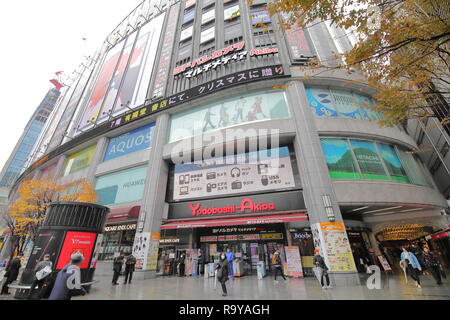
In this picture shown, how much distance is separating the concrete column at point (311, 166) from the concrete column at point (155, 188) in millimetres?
10653

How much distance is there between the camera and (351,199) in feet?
36.4

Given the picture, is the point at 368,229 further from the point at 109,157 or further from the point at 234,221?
the point at 109,157

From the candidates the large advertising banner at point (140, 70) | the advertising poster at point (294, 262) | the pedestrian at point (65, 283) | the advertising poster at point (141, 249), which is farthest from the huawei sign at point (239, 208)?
the large advertising banner at point (140, 70)

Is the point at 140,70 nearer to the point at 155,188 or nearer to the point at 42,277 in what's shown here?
the point at 155,188

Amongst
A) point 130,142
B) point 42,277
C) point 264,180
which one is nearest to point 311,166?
point 264,180

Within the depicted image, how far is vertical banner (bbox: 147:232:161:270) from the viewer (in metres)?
13.0

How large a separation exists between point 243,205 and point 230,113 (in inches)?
291

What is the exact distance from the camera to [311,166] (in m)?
11.8

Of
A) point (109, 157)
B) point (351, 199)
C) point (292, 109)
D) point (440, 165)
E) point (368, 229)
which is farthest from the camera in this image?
point (109, 157)

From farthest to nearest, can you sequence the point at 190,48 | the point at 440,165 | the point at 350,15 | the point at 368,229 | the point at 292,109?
the point at 190,48
the point at 440,165
the point at 368,229
the point at 292,109
the point at 350,15

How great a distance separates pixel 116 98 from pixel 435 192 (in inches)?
1241

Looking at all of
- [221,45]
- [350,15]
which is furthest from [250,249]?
[221,45]

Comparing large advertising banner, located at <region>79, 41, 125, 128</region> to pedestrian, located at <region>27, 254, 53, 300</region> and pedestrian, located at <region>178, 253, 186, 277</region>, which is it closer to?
pedestrian, located at <region>178, 253, 186, 277</region>

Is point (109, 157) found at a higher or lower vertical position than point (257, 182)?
higher
